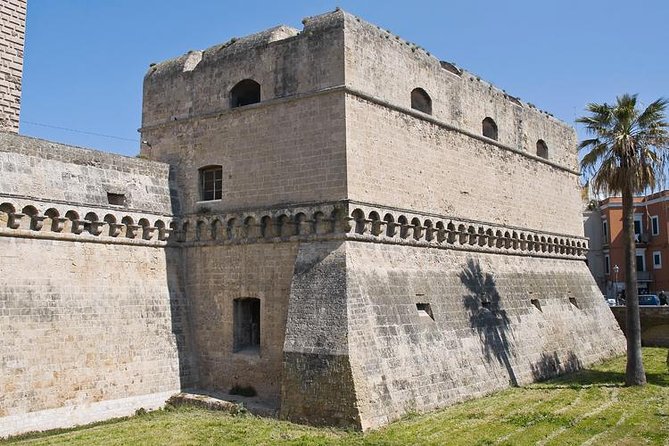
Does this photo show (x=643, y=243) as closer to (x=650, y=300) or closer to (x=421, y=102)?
(x=650, y=300)

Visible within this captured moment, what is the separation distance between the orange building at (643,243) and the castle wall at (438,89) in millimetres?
19422

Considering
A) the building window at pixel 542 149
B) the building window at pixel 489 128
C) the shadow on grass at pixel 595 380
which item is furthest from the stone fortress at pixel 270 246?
the building window at pixel 542 149

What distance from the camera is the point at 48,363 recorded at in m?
13.8

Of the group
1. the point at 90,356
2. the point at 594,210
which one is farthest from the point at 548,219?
the point at 594,210

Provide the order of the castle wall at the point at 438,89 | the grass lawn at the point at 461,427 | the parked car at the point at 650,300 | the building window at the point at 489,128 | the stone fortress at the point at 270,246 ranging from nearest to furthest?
the grass lawn at the point at 461,427 → the stone fortress at the point at 270,246 → the castle wall at the point at 438,89 → the building window at the point at 489,128 → the parked car at the point at 650,300

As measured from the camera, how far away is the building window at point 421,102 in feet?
59.2

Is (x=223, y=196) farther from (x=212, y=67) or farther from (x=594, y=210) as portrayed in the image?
(x=594, y=210)

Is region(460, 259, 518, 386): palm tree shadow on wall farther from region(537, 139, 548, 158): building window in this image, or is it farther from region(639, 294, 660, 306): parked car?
region(639, 294, 660, 306): parked car

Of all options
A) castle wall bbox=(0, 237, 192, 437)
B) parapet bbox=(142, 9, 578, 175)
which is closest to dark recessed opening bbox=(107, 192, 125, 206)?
castle wall bbox=(0, 237, 192, 437)

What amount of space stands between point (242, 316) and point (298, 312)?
2770mm

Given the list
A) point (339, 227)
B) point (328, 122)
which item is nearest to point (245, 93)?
point (328, 122)

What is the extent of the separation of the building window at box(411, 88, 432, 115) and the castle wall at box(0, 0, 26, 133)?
11.0 metres

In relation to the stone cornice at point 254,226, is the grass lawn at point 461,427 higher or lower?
lower

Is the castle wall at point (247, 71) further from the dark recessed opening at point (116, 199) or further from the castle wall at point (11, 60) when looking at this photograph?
the castle wall at point (11, 60)
